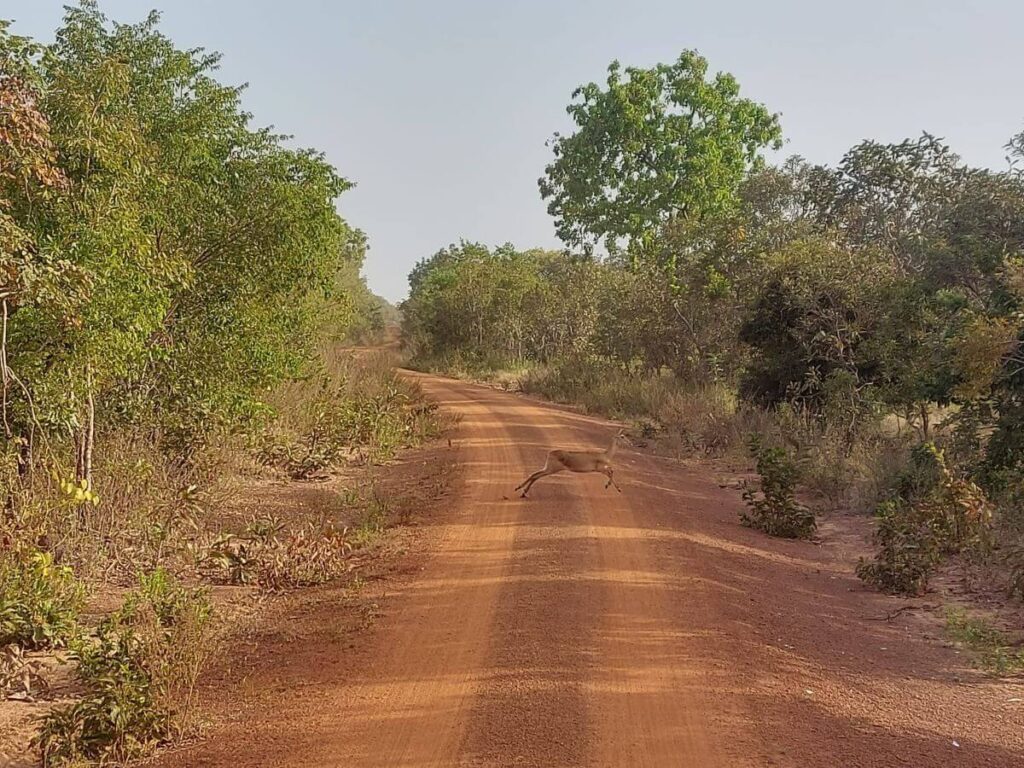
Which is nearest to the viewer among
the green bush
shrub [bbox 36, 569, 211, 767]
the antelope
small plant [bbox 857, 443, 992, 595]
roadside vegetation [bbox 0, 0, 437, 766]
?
shrub [bbox 36, 569, 211, 767]

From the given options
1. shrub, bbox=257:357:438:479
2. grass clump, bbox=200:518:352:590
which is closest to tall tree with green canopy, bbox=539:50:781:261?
shrub, bbox=257:357:438:479

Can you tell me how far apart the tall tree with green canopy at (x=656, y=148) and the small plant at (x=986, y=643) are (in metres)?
22.4

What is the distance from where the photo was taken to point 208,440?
9453mm

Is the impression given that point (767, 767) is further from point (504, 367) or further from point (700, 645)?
point (504, 367)

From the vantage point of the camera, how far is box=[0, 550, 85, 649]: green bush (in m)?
5.33

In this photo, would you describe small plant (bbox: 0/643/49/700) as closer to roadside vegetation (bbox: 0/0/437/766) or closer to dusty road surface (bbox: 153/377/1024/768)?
roadside vegetation (bbox: 0/0/437/766)

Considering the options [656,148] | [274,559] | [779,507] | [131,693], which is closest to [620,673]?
[131,693]

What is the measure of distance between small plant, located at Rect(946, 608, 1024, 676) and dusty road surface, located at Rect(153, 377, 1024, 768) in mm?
174

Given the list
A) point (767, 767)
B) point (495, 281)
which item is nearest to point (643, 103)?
point (495, 281)

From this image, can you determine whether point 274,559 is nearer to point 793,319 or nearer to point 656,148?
point 793,319

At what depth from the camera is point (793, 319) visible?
1459cm

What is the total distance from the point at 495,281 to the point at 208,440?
Answer: 2576 cm

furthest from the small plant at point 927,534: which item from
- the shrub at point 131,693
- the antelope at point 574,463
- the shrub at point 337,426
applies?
the shrub at point 337,426

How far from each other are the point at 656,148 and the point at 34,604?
87.5 feet
